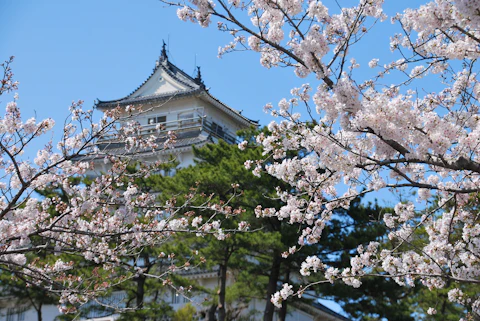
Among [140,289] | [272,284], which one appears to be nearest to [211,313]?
[140,289]

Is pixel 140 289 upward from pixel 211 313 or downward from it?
upward

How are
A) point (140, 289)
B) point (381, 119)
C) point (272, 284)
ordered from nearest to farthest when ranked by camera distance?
point (381, 119) → point (272, 284) → point (140, 289)

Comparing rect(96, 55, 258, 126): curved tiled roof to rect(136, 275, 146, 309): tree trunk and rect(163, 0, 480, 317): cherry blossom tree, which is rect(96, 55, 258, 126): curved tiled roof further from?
rect(163, 0, 480, 317): cherry blossom tree

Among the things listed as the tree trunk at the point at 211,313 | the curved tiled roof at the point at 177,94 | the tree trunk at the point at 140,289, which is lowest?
the tree trunk at the point at 211,313

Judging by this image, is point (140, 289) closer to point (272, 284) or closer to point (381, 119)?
point (272, 284)

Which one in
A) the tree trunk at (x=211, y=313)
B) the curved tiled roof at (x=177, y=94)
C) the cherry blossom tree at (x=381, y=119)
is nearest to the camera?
the cherry blossom tree at (x=381, y=119)

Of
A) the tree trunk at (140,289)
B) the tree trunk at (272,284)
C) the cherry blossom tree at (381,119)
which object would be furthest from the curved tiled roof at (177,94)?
the cherry blossom tree at (381,119)

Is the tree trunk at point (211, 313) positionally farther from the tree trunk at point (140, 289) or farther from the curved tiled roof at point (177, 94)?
the curved tiled roof at point (177, 94)

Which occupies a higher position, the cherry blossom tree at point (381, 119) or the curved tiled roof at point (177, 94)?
the curved tiled roof at point (177, 94)

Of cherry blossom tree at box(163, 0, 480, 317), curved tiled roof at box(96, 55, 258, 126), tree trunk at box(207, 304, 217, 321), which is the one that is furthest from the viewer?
curved tiled roof at box(96, 55, 258, 126)

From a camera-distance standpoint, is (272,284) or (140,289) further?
(140,289)

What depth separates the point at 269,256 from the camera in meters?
13.9

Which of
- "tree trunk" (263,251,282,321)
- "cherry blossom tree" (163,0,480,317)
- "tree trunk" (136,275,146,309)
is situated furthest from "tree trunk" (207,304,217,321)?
"cherry blossom tree" (163,0,480,317)

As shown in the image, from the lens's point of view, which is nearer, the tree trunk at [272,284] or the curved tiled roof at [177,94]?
the tree trunk at [272,284]
